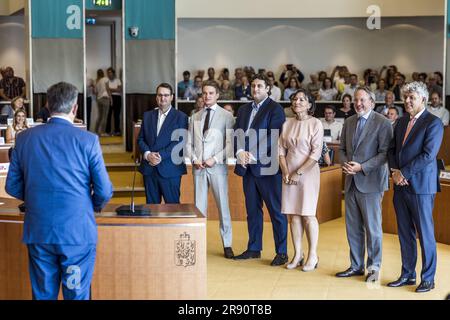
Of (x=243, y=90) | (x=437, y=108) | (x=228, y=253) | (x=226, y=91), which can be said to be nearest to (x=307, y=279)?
(x=228, y=253)

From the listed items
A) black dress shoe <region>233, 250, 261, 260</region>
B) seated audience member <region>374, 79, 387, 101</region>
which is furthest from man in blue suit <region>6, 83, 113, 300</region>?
seated audience member <region>374, 79, 387, 101</region>

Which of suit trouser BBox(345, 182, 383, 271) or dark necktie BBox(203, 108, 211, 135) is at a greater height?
dark necktie BBox(203, 108, 211, 135)

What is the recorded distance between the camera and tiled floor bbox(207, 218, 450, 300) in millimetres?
5840

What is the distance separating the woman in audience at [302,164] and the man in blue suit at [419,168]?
0.78m

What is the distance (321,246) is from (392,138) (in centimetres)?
191

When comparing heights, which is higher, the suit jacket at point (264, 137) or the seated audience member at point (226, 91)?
the seated audience member at point (226, 91)

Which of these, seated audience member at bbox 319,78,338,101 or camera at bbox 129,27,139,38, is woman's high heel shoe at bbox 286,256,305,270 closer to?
camera at bbox 129,27,139,38

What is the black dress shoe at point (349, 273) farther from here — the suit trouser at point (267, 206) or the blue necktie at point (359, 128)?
the blue necktie at point (359, 128)

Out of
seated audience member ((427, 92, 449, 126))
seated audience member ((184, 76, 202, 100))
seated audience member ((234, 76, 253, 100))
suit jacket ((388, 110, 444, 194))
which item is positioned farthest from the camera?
seated audience member ((184, 76, 202, 100))

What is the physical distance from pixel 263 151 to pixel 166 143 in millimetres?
850

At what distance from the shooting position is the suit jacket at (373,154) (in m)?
6.14

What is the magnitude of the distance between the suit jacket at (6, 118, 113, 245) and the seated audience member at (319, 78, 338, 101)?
1263cm

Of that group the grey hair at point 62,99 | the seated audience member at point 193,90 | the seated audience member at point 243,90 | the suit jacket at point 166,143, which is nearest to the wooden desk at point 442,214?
the suit jacket at point 166,143

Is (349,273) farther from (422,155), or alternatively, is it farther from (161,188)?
(161,188)
